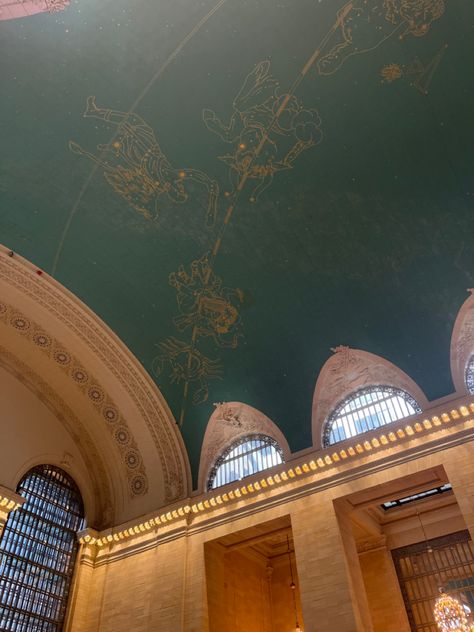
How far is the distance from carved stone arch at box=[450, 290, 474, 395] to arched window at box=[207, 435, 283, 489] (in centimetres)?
442

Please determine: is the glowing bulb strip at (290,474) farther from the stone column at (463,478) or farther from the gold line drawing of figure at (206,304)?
the gold line drawing of figure at (206,304)

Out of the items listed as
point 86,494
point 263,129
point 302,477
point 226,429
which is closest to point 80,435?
point 86,494


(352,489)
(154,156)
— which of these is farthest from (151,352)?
(352,489)

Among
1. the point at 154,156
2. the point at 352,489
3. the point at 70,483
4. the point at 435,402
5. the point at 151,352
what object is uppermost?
the point at 154,156

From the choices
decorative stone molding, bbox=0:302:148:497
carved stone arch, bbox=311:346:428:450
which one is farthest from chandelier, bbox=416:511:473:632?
decorative stone molding, bbox=0:302:148:497

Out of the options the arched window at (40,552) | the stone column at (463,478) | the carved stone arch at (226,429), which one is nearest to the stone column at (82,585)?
the arched window at (40,552)

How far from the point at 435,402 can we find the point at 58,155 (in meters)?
9.14

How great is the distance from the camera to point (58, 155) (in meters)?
11.0

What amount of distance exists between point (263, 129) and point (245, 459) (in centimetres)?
771

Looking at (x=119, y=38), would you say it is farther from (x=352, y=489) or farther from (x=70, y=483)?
(x=70, y=483)

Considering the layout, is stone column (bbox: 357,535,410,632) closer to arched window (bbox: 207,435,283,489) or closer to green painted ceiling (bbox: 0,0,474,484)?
arched window (bbox: 207,435,283,489)

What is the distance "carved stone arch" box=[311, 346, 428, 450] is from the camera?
12.4m

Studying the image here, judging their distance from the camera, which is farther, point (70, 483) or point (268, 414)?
point (70, 483)

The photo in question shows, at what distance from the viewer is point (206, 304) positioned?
42.9 feet
